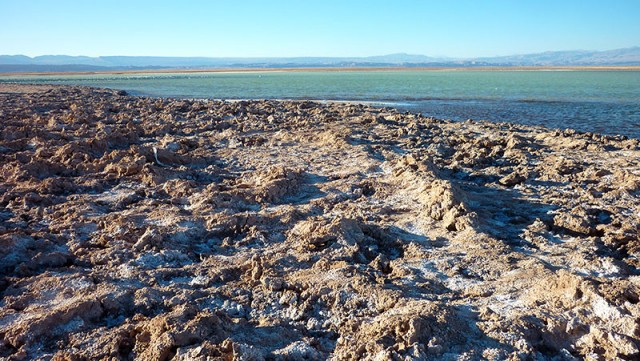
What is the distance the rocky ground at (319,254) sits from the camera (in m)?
3.45

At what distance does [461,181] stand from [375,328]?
16.3 feet

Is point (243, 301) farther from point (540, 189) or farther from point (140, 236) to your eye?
point (540, 189)

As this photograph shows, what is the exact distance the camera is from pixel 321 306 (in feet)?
13.0

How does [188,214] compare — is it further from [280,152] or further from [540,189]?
[540,189]

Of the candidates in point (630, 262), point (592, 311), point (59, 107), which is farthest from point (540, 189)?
point (59, 107)

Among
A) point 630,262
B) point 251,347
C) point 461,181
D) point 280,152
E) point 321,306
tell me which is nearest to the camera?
point 251,347

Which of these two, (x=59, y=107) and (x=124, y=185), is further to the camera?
(x=59, y=107)

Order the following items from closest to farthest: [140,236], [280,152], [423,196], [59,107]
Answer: [140,236], [423,196], [280,152], [59,107]

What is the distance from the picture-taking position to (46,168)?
26.7 feet

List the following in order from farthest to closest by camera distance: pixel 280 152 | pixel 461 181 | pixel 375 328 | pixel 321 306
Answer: pixel 280 152, pixel 461 181, pixel 321 306, pixel 375 328

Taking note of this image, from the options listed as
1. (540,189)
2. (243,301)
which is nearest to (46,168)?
(243,301)

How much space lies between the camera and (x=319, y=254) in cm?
495

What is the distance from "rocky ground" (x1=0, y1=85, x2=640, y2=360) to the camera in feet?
11.3

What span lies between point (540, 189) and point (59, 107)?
17.3 meters
